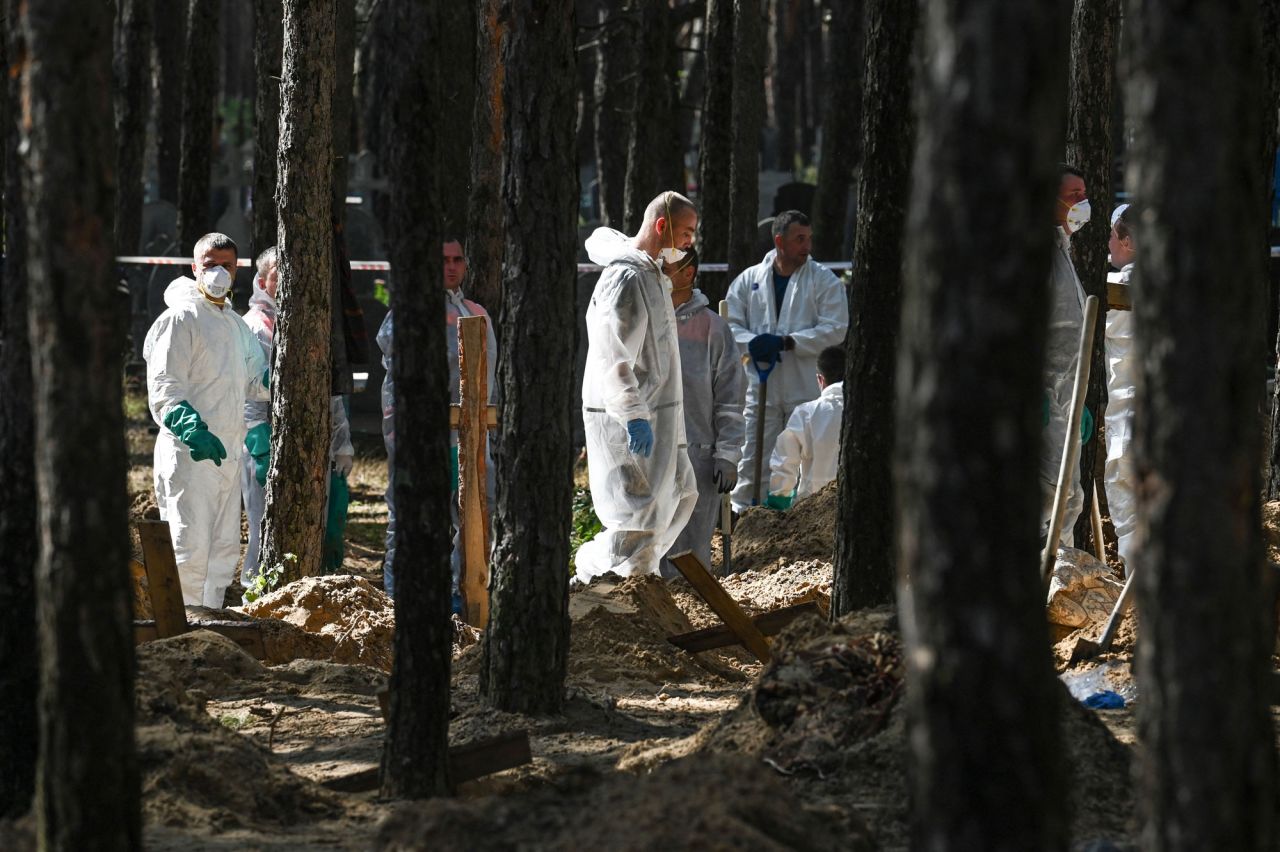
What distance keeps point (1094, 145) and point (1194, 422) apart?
290 inches

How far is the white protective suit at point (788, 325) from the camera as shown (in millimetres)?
11633

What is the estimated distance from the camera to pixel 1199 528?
10.4 ft

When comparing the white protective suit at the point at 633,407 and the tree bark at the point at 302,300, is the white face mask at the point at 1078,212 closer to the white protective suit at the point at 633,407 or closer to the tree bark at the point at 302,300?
the white protective suit at the point at 633,407

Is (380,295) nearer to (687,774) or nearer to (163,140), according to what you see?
(163,140)

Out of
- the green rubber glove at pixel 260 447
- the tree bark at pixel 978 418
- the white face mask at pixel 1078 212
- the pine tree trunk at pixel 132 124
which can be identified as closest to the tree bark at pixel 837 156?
the pine tree trunk at pixel 132 124

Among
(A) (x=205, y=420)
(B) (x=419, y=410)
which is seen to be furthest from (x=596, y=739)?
(A) (x=205, y=420)

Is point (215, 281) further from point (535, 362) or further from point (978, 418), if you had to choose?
point (978, 418)

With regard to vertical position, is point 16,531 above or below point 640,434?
below

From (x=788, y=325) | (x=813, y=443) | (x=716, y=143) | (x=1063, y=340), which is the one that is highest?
(x=716, y=143)

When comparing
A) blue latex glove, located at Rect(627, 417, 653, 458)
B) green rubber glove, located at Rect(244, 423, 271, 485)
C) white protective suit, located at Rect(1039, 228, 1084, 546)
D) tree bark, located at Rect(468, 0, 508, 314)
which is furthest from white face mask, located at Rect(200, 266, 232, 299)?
white protective suit, located at Rect(1039, 228, 1084, 546)

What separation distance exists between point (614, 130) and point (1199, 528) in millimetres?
21499

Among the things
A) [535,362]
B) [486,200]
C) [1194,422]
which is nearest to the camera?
[1194,422]

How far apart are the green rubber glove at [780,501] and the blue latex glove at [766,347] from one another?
909 mm

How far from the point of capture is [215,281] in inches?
372
